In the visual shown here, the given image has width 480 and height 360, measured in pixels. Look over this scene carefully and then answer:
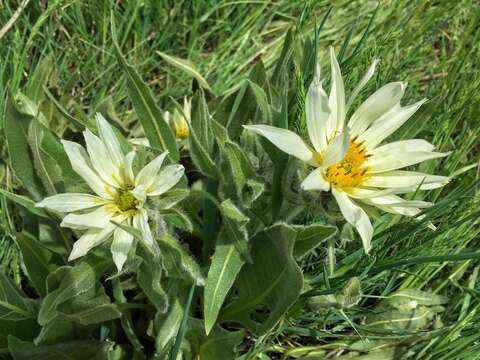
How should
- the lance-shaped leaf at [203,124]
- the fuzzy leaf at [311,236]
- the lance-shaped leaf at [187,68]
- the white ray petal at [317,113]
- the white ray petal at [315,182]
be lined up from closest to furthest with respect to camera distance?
the white ray petal at [315,182] < the white ray petal at [317,113] < the fuzzy leaf at [311,236] < the lance-shaped leaf at [203,124] < the lance-shaped leaf at [187,68]

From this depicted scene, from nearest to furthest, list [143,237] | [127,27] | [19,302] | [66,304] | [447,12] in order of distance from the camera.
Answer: [143,237], [66,304], [19,302], [127,27], [447,12]

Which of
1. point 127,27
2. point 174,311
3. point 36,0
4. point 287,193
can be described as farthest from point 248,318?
point 36,0

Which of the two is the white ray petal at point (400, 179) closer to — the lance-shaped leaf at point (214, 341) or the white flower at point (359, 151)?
the white flower at point (359, 151)

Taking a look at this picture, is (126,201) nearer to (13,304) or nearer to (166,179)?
(166,179)

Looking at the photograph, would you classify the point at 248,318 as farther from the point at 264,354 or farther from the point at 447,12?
the point at 447,12

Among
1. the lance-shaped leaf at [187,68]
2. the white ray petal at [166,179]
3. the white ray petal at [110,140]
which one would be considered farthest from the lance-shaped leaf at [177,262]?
the lance-shaped leaf at [187,68]

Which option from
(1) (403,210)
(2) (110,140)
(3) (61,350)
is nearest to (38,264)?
(3) (61,350)

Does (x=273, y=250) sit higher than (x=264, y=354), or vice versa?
(x=273, y=250)
